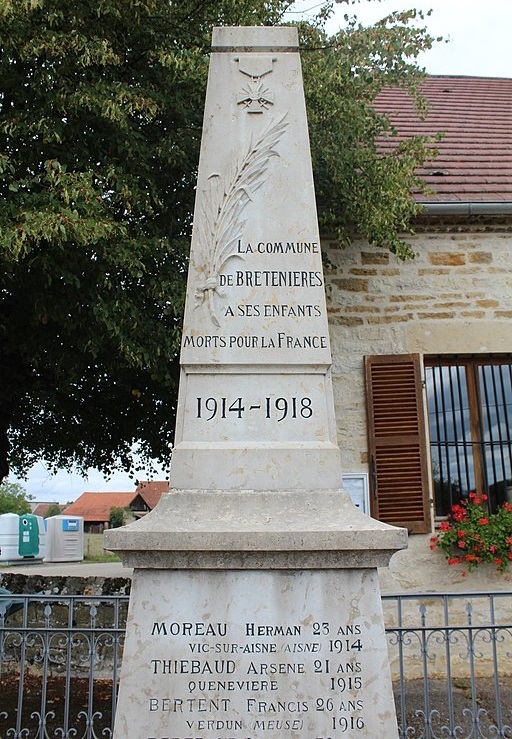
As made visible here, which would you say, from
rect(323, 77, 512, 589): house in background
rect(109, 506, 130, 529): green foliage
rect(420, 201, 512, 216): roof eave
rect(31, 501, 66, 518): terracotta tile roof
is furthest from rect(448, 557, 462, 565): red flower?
rect(31, 501, 66, 518): terracotta tile roof

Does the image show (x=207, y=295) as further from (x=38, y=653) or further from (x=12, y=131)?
(x=38, y=653)

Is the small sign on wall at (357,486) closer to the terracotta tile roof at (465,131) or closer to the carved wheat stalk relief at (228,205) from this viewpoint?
the terracotta tile roof at (465,131)

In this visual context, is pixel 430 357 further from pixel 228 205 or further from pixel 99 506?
pixel 99 506

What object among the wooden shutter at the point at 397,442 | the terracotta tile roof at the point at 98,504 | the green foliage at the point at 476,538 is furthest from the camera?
the terracotta tile roof at the point at 98,504

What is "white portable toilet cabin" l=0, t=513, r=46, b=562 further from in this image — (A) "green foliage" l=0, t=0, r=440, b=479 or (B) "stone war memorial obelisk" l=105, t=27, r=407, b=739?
(B) "stone war memorial obelisk" l=105, t=27, r=407, b=739

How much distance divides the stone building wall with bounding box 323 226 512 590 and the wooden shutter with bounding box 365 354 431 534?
118 mm

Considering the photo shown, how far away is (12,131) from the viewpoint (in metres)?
5.00

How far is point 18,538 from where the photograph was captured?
14719 millimetres

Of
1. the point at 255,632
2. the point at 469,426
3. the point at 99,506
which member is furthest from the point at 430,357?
the point at 99,506

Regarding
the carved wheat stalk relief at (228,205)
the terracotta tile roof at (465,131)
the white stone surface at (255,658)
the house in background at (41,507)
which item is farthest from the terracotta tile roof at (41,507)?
the white stone surface at (255,658)

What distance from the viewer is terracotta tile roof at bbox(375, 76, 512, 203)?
6956mm

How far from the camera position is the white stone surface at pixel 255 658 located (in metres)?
2.85

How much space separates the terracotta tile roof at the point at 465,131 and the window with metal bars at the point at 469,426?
1601mm

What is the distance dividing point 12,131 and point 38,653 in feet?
17.1
